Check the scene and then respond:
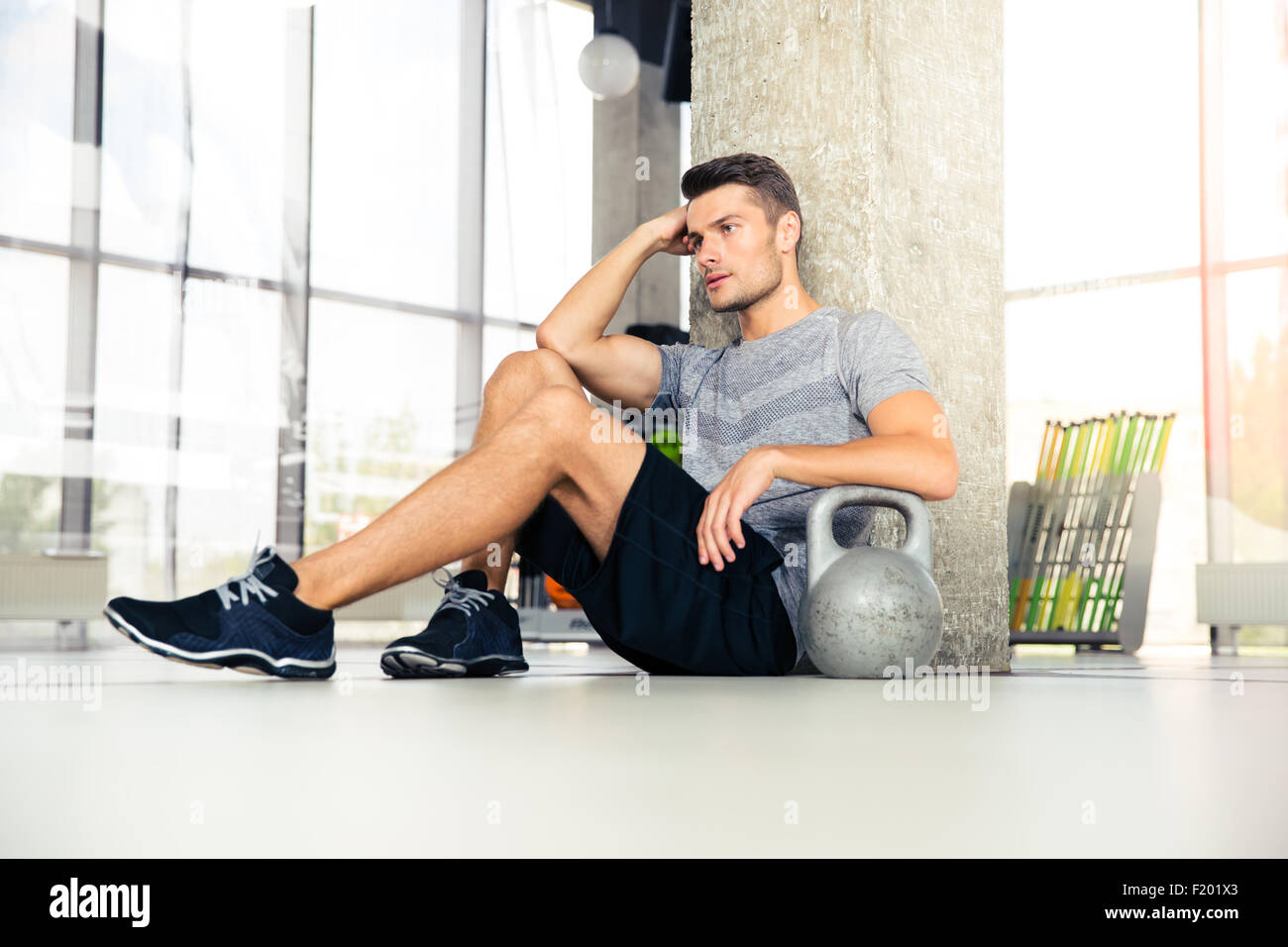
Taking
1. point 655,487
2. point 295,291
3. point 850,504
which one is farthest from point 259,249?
point 850,504

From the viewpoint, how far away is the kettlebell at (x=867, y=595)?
184cm

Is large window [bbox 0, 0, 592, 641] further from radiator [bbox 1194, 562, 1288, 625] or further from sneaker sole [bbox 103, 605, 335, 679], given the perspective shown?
sneaker sole [bbox 103, 605, 335, 679]

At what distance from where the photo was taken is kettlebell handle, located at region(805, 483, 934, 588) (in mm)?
1846

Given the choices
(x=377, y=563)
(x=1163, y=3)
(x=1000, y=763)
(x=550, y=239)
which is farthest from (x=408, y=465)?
(x=1000, y=763)

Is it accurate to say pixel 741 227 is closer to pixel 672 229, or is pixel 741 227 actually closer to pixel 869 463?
pixel 672 229

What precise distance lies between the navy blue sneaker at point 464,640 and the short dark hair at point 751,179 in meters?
0.87

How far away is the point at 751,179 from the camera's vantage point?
7.35 feet

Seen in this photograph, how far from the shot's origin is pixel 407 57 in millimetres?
7586

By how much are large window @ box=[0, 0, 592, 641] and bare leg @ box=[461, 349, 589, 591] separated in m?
4.79

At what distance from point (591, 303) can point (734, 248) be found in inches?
11.5

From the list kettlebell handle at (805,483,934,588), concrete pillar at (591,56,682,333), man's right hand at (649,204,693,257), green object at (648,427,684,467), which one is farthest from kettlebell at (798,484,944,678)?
concrete pillar at (591,56,682,333)

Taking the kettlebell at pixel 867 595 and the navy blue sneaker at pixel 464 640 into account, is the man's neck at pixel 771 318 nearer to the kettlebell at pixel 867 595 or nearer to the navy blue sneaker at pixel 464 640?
the kettlebell at pixel 867 595
